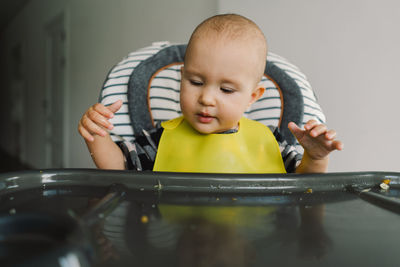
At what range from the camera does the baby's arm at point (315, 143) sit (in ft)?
2.40

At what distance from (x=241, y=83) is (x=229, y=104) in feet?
0.19

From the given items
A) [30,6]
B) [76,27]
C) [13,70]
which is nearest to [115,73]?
[76,27]

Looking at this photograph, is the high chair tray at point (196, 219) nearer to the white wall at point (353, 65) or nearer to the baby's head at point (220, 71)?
the baby's head at point (220, 71)

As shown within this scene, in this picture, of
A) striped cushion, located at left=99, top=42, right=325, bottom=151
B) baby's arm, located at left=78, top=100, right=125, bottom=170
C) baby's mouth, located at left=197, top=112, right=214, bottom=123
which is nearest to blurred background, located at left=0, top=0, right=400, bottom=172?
striped cushion, located at left=99, top=42, right=325, bottom=151

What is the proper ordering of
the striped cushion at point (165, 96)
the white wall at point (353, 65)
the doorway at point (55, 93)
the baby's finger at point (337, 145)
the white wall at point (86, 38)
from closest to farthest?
1. the baby's finger at point (337, 145)
2. the striped cushion at point (165, 96)
3. the white wall at point (353, 65)
4. the white wall at point (86, 38)
5. the doorway at point (55, 93)

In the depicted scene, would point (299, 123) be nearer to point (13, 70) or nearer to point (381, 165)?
point (381, 165)

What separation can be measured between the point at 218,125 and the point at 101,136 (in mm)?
282

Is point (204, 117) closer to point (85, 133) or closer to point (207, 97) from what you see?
point (207, 97)

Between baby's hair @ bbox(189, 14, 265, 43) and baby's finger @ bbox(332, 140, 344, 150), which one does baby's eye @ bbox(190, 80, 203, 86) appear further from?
baby's finger @ bbox(332, 140, 344, 150)

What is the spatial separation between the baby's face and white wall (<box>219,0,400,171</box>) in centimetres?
65

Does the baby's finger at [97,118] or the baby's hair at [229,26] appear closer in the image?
the baby's finger at [97,118]

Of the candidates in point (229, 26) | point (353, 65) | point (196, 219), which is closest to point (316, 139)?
point (229, 26)

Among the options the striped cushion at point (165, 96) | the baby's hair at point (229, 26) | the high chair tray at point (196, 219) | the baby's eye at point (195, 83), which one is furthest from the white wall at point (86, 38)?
the high chair tray at point (196, 219)

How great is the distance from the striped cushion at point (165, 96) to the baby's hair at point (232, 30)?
8.7 inches
